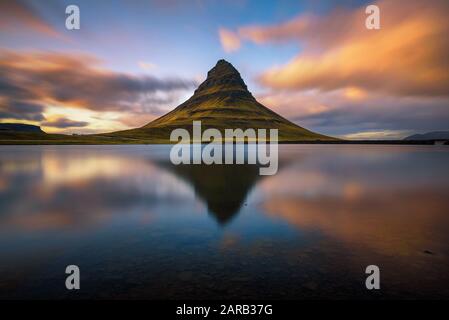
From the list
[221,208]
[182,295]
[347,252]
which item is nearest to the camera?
[182,295]

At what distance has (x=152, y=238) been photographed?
40.8 ft

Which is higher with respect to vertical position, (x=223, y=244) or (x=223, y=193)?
(x=223, y=193)

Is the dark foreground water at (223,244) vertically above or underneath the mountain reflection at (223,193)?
underneath

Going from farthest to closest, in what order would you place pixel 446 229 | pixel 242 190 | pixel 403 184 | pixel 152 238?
pixel 403 184 < pixel 242 190 < pixel 446 229 < pixel 152 238

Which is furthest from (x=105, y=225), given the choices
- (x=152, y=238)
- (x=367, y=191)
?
(x=367, y=191)

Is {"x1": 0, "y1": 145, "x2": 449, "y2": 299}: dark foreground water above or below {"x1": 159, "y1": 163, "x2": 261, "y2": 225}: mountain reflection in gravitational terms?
below

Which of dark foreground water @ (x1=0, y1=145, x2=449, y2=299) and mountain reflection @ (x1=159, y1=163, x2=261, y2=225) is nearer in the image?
dark foreground water @ (x1=0, y1=145, x2=449, y2=299)

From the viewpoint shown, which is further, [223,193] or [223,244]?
[223,193]

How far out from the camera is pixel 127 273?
28.8 feet

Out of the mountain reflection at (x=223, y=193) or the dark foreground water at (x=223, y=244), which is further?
the mountain reflection at (x=223, y=193)

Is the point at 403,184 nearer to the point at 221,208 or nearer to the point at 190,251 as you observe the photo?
the point at 221,208

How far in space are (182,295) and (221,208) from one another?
10685 millimetres
